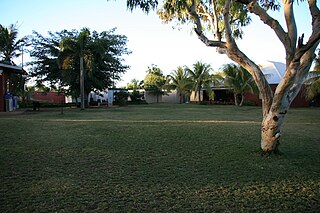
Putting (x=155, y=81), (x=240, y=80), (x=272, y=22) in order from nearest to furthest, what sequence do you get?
(x=272, y=22) → (x=240, y=80) → (x=155, y=81)

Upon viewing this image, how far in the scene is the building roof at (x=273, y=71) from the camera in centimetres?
2760

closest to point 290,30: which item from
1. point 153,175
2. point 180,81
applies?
point 153,175

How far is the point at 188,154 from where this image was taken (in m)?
5.38

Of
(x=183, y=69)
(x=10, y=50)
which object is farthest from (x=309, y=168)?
(x=10, y=50)

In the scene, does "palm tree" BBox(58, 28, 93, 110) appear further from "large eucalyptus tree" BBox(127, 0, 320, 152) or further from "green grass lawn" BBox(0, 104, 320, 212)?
"large eucalyptus tree" BBox(127, 0, 320, 152)

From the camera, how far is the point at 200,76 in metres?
30.0

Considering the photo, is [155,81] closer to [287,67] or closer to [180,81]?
[180,81]

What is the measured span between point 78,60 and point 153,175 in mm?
19558

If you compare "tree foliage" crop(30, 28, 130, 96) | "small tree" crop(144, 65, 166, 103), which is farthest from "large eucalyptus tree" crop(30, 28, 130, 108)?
"small tree" crop(144, 65, 166, 103)

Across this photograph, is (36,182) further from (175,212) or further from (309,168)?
(309,168)

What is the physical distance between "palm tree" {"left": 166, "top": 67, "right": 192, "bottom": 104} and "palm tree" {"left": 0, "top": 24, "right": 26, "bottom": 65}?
62.4 feet

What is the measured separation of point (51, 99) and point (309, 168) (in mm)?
39563

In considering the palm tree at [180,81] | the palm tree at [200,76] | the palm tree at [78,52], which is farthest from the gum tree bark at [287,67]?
the palm tree at [180,81]

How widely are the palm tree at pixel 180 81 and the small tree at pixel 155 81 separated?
11.6 ft
